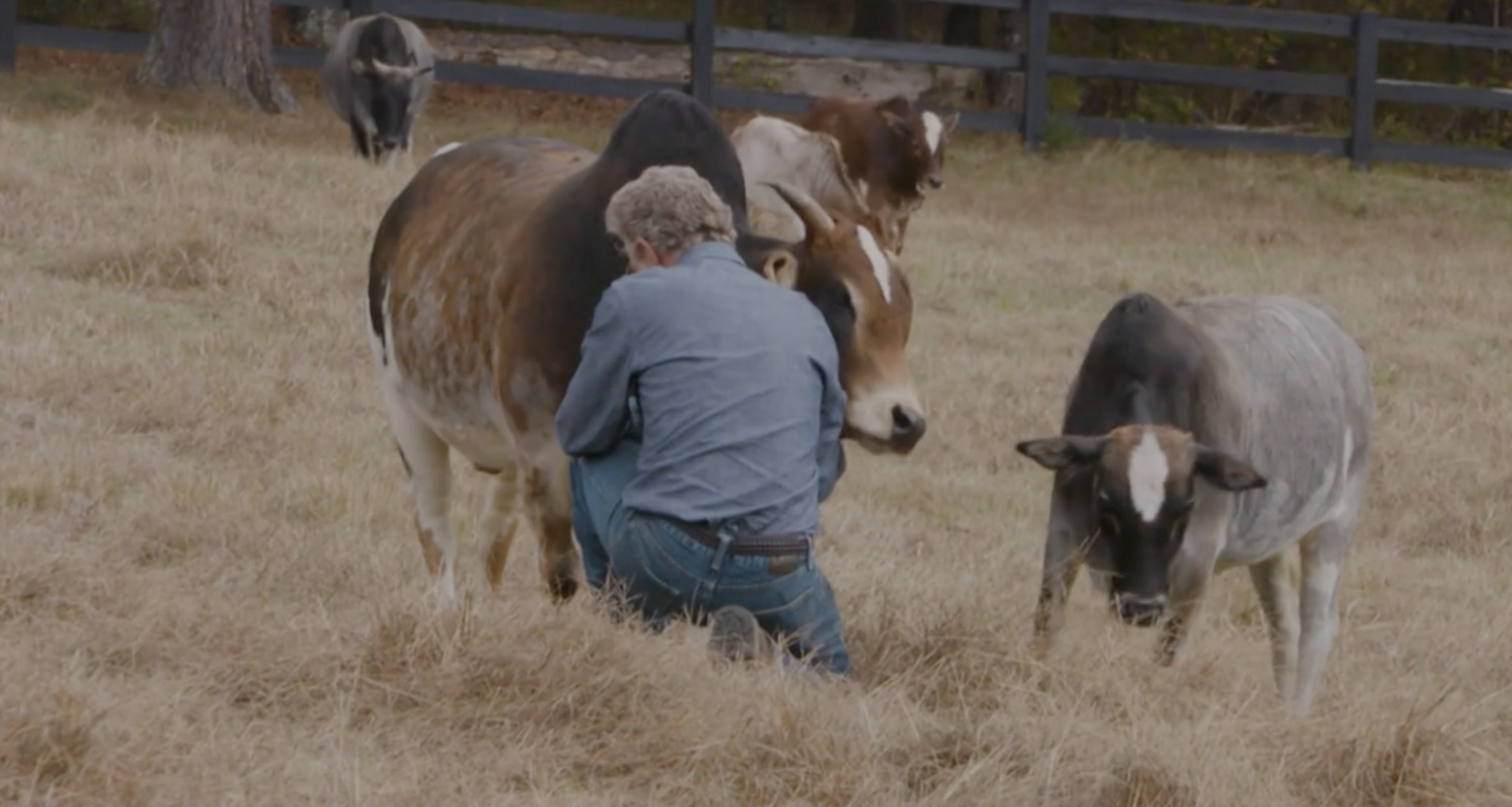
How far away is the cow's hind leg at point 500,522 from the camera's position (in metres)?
8.09

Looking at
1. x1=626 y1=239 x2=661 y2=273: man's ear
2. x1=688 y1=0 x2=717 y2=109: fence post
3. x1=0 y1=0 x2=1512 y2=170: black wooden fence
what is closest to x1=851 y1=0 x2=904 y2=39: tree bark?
x1=0 y1=0 x2=1512 y2=170: black wooden fence

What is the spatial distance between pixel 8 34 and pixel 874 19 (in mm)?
11454

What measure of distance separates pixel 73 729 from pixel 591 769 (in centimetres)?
110

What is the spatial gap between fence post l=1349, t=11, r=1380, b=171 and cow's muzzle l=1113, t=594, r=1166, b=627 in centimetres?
1791

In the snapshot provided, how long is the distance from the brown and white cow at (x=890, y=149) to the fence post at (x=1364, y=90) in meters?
7.28

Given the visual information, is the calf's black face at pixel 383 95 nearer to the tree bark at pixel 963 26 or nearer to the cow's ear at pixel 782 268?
the tree bark at pixel 963 26

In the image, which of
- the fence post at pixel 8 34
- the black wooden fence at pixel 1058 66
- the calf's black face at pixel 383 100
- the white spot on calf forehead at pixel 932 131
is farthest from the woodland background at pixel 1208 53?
the white spot on calf forehead at pixel 932 131

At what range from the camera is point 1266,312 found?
878 centimetres

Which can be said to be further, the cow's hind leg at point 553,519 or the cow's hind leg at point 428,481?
the cow's hind leg at point 428,481

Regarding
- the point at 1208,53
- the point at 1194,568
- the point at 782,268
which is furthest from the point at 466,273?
the point at 1208,53

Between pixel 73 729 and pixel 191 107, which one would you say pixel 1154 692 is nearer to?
pixel 73 729

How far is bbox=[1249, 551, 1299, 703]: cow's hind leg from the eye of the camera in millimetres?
8594

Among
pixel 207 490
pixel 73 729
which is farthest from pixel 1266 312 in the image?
pixel 73 729

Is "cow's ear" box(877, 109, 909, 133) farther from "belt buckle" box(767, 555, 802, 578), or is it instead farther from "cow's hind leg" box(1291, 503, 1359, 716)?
"belt buckle" box(767, 555, 802, 578)
